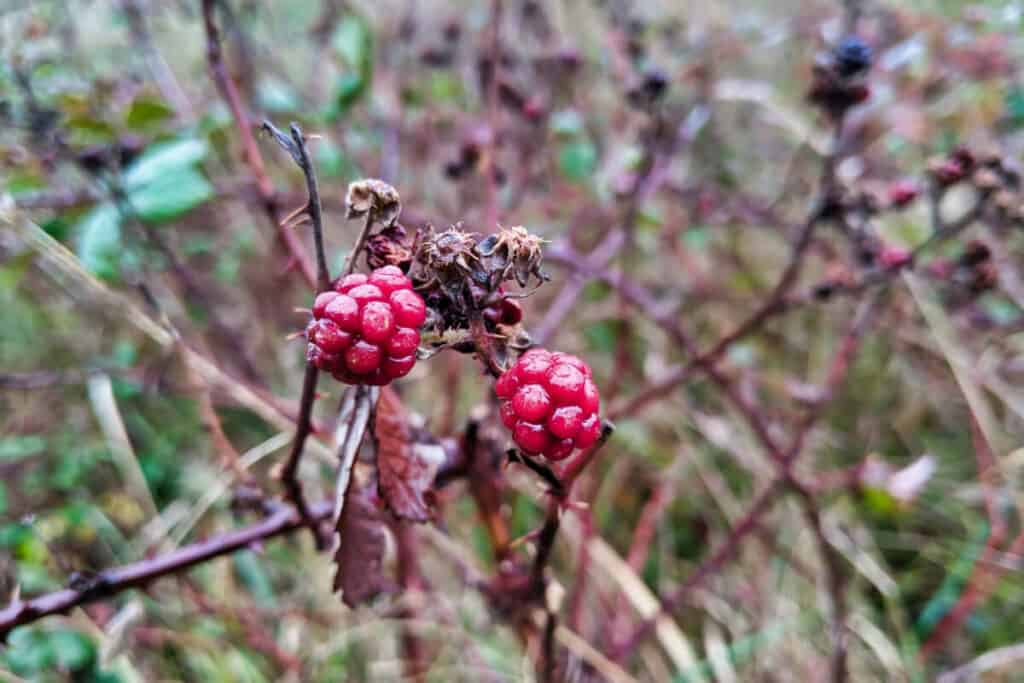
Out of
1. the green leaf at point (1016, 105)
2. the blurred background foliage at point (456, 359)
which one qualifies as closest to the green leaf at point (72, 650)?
the blurred background foliage at point (456, 359)

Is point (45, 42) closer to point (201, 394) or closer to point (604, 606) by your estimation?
point (201, 394)

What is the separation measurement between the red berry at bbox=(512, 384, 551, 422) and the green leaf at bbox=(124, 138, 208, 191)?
2.59 feet

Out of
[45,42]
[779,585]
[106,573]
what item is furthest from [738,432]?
[45,42]

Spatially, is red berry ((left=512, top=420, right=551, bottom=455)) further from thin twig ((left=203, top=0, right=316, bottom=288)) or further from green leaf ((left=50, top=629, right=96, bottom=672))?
green leaf ((left=50, top=629, right=96, bottom=672))

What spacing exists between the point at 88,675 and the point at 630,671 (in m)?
0.83

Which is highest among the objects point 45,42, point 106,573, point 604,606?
point 45,42

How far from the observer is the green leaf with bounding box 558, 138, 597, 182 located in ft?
5.35

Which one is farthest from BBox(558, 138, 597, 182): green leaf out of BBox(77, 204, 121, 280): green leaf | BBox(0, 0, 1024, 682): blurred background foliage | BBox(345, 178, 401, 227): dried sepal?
BBox(345, 178, 401, 227): dried sepal

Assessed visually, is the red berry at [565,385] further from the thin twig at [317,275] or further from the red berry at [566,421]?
the thin twig at [317,275]

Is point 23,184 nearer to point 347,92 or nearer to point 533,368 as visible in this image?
point 347,92

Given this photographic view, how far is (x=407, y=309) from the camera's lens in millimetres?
471

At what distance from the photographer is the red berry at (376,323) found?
1.48 feet

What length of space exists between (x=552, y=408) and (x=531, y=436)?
0.02 m

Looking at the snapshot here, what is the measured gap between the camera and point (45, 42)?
3.42 ft
